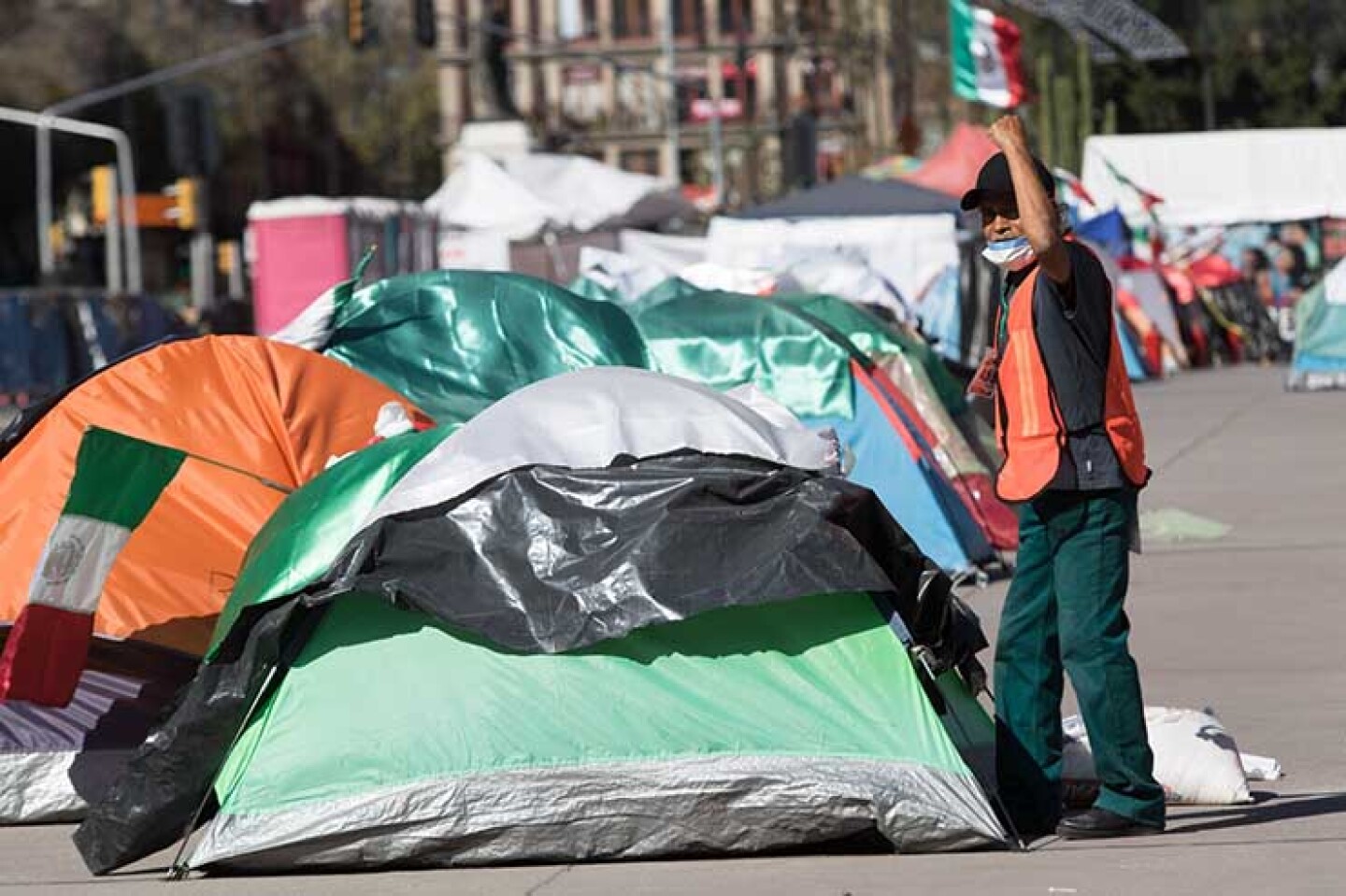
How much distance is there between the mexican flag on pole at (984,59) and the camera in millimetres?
43281

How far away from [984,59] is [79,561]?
3695 centimetres

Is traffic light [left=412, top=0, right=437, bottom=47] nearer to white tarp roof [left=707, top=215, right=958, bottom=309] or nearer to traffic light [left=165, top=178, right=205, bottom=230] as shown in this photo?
traffic light [left=165, top=178, right=205, bottom=230]

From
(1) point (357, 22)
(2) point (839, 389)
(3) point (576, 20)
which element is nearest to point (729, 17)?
(3) point (576, 20)

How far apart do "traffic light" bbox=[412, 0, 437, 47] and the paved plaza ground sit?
31468 mm

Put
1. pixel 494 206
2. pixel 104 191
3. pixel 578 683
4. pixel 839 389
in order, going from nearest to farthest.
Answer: pixel 578 683
pixel 839 389
pixel 494 206
pixel 104 191

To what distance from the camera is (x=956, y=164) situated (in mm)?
37281

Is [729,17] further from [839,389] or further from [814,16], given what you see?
[839,389]

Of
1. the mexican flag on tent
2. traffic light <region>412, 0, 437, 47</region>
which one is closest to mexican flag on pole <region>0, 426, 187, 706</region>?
the mexican flag on tent

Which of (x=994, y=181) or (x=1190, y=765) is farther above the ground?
(x=994, y=181)

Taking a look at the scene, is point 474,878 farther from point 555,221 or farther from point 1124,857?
point 555,221

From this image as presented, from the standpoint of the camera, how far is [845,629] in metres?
7.11

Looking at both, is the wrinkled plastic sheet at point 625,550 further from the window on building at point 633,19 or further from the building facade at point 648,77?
the window on building at point 633,19

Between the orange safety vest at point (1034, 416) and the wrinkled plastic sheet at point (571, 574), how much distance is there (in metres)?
0.42

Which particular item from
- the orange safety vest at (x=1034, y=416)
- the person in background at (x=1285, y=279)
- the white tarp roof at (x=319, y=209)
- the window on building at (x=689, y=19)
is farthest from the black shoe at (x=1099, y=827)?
the window on building at (x=689, y=19)
